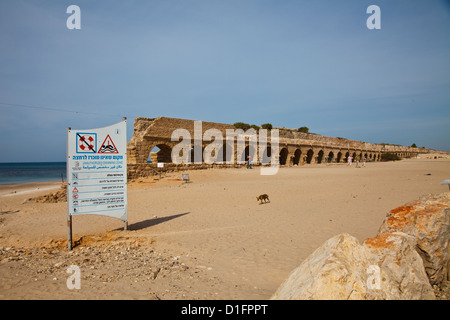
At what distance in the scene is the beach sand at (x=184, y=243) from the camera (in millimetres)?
3537

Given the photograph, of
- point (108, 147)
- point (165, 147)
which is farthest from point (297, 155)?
point (108, 147)

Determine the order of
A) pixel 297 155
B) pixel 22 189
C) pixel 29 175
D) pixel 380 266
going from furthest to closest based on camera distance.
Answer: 1. pixel 29 175
2. pixel 297 155
3. pixel 22 189
4. pixel 380 266

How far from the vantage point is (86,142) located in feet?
20.3

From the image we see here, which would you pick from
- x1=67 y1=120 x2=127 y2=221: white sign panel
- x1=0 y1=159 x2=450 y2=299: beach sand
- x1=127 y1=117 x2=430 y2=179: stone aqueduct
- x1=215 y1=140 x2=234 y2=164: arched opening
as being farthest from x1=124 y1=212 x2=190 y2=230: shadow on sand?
x1=215 y1=140 x2=234 y2=164: arched opening

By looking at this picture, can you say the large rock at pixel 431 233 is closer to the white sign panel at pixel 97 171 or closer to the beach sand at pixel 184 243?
the beach sand at pixel 184 243

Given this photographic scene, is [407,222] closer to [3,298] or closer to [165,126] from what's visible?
[3,298]

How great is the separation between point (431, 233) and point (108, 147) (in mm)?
6448

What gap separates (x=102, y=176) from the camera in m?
6.41

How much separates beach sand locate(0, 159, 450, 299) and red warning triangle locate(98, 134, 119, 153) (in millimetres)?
2045

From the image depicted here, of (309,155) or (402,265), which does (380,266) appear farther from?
(309,155)

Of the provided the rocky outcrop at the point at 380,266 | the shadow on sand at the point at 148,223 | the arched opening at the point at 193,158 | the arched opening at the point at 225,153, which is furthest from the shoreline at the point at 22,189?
the rocky outcrop at the point at 380,266
